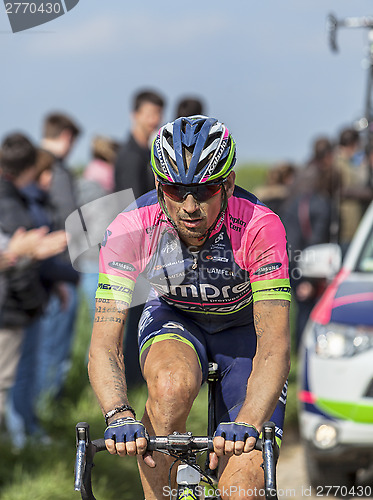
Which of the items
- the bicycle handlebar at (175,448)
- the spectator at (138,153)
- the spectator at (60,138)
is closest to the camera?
the bicycle handlebar at (175,448)

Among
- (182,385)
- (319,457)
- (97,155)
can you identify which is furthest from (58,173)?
(182,385)

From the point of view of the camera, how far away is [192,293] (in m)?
3.92

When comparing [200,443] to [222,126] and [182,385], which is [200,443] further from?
[222,126]

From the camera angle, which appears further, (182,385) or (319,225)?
(319,225)

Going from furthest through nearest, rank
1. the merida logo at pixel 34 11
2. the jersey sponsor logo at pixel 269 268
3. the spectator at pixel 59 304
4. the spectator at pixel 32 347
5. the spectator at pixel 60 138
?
the spectator at pixel 60 138 < the spectator at pixel 59 304 < the spectator at pixel 32 347 < the merida logo at pixel 34 11 < the jersey sponsor logo at pixel 269 268

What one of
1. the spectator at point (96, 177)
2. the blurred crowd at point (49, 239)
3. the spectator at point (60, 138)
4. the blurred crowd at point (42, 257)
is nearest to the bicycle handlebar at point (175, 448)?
the blurred crowd at point (49, 239)

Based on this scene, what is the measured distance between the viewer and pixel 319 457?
6504 mm

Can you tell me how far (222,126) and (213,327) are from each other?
3.26 ft

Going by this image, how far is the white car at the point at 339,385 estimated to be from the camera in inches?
247

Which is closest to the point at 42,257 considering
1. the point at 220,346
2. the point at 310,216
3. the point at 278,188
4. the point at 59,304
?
the point at 59,304

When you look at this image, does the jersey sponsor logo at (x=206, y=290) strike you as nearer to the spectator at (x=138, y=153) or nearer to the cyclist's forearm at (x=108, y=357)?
the cyclist's forearm at (x=108, y=357)

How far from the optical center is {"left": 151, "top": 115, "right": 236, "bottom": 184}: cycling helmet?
356 centimetres

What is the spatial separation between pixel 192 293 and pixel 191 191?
560mm

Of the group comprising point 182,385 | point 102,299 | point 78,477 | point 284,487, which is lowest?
point 284,487
